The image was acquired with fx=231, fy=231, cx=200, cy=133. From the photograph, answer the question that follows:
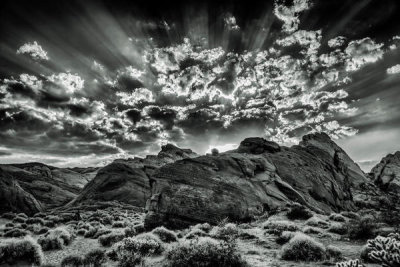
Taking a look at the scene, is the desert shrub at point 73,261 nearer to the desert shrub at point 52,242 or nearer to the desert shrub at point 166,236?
the desert shrub at point 52,242

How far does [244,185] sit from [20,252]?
21092 millimetres

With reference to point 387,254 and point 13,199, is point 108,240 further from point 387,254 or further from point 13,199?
point 13,199

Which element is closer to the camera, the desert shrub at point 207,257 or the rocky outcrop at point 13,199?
the desert shrub at point 207,257

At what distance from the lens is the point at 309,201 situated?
32656 millimetres

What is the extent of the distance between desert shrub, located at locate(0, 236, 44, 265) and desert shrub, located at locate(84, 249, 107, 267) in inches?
67.1

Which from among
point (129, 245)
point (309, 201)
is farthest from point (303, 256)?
point (309, 201)

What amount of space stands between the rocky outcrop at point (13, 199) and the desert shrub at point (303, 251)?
39.2m

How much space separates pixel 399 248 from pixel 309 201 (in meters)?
30.7

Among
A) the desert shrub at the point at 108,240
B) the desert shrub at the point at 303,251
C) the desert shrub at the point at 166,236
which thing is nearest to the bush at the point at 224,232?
the desert shrub at the point at 166,236

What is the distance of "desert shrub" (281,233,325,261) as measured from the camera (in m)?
9.39

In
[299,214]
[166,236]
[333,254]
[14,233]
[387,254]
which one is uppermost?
[299,214]

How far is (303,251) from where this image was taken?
962 cm

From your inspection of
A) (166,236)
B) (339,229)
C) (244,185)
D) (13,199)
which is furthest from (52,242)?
(13,199)

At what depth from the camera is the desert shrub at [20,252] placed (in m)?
9.05
